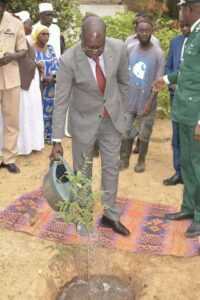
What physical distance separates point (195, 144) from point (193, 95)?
1.34 ft

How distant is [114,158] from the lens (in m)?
4.33

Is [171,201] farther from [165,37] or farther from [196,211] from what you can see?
[165,37]

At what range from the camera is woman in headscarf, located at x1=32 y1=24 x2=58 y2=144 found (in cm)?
640

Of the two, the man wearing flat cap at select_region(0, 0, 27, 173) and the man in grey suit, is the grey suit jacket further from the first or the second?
the man wearing flat cap at select_region(0, 0, 27, 173)

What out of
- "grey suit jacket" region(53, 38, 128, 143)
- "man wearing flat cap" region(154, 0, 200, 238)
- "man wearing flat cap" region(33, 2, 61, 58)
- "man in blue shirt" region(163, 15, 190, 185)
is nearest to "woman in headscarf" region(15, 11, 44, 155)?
"man wearing flat cap" region(33, 2, 61, 58)

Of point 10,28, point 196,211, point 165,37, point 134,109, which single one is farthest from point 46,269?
point 165,37

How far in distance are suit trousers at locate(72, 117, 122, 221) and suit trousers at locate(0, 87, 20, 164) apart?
1667mm

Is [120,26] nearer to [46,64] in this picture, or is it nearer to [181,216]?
[46,64]

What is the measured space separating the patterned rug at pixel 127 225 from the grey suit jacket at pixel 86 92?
2.52 feet

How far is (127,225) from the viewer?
475 centimetres

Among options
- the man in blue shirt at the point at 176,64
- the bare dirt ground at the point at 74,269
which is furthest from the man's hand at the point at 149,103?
the bare dirt ground at the point at 74,269

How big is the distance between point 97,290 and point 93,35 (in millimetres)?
1874

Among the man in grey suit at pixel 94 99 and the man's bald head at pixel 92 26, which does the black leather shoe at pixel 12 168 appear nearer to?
the man in grey suit at pixel 94 99

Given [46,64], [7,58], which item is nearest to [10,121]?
[7,58]
